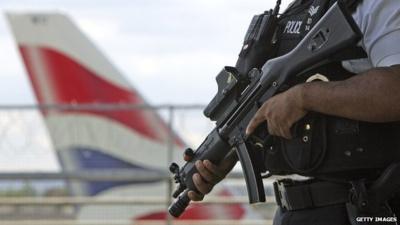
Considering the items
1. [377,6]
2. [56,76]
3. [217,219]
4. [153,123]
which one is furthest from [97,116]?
[377,6]

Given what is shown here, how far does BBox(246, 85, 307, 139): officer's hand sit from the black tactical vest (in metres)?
0.04

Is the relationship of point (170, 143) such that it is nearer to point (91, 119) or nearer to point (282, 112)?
point (91, 119)

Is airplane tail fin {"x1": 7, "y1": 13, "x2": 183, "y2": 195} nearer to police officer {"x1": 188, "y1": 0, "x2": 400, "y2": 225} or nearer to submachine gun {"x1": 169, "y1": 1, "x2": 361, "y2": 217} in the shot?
submachine gun {"x1": 169, "y1": 1, "x2": 361, "y2": 217}

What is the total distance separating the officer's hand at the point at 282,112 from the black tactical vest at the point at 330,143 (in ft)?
0.14

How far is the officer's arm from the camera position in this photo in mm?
2365

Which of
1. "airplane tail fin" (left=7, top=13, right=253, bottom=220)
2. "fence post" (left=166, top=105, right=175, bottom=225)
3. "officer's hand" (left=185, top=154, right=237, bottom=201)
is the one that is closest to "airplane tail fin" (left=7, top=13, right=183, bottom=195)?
"airplane tail fin" (left=7, top=13, right=253, bottom=220)

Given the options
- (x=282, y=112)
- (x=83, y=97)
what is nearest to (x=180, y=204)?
(x=282, y=112)

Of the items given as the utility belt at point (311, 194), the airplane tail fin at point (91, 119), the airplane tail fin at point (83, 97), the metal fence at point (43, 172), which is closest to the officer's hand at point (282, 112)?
the utility belt at point (311, 194)

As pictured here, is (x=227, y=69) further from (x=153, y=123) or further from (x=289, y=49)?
(x=153, y=123)

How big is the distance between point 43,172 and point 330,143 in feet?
17.9

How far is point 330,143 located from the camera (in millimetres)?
2527

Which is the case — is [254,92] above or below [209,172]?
above

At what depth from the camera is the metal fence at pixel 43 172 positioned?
7816mm

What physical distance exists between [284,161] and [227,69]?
1.17 ft
